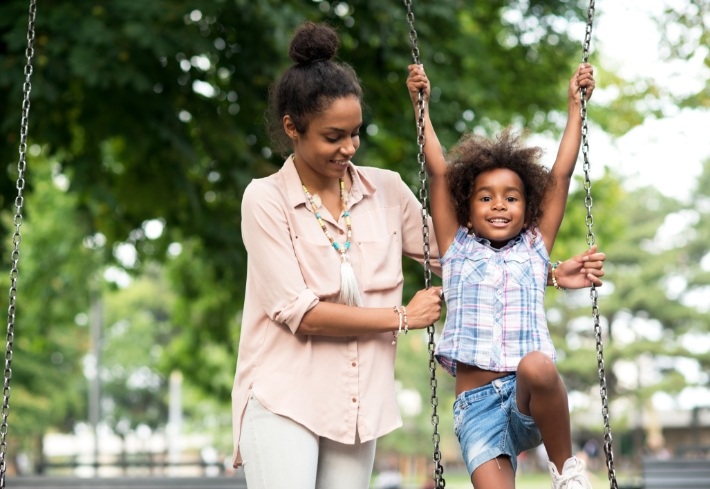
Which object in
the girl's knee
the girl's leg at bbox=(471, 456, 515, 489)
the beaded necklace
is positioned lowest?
the girl's leg at bbox=(471, 456, 515, 489)

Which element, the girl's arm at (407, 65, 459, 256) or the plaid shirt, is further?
the girl's arm at (407, 65, 459, 256)

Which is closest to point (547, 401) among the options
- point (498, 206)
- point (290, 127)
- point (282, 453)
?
point (498, 206)

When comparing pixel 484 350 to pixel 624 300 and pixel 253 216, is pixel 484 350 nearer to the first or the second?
pixel 253 216

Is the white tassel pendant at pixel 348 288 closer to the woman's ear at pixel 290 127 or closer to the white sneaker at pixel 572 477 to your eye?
the woman's ear at pixel 290 127

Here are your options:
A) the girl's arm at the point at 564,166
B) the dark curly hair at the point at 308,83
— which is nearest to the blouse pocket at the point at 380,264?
the dark curly hair at the point at 308,83

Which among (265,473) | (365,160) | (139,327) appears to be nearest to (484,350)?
(265,473)

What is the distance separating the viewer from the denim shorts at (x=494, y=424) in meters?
3.95

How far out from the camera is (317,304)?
3.76 m

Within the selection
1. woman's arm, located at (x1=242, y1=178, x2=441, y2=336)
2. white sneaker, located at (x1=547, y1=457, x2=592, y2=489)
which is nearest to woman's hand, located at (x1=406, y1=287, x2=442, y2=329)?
woman's arm, located at (x1=242, y1=178, x2=441, y2=336)

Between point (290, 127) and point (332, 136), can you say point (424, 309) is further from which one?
point (290, 127)

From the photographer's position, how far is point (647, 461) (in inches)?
391

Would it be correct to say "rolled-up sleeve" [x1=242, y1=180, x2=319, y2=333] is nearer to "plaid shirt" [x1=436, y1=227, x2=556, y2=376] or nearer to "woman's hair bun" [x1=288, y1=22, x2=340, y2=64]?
"woman's hair bun" [x1=288, y1=22, x2=340, y2=64]

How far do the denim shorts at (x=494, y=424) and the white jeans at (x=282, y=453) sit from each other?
1.37 feet

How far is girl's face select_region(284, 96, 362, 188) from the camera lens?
3.83 meters
